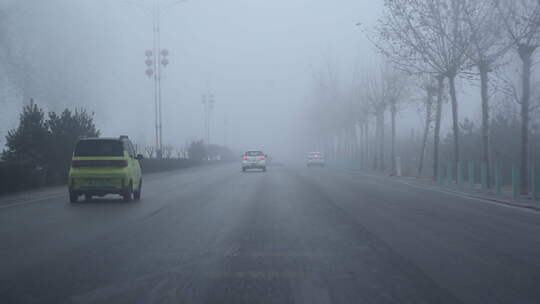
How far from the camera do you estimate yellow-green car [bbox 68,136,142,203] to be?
16812 millimetres

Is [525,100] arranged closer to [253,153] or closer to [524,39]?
[524,39]

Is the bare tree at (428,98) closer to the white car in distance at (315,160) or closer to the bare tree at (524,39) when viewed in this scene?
the bare tree at (524,39)

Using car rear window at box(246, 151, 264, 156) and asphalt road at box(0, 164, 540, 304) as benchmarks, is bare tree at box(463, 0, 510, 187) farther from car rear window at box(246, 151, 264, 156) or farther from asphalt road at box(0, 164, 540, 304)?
car rear window at box(246, 151, 264, 156)

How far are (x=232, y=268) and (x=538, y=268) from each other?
12.8 feet

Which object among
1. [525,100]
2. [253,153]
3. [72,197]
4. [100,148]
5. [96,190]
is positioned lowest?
[72,197]

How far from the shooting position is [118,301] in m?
5.72

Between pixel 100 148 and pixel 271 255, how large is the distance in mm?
10662

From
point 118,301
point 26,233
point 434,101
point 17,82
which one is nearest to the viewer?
point 118,301

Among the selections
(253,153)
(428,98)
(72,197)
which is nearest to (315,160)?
(253,153)

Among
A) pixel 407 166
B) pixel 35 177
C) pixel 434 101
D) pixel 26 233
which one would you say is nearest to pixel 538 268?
pixel 26 233

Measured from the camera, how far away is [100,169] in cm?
1689

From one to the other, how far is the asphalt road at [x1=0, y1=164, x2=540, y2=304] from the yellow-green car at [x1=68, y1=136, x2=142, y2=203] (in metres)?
1.97

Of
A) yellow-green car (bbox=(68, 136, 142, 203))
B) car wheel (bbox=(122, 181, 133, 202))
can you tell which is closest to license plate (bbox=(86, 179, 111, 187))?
yellow-green car (bbox=(68, 136, 142, 203))

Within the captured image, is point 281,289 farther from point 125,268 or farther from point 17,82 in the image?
point 17,82
